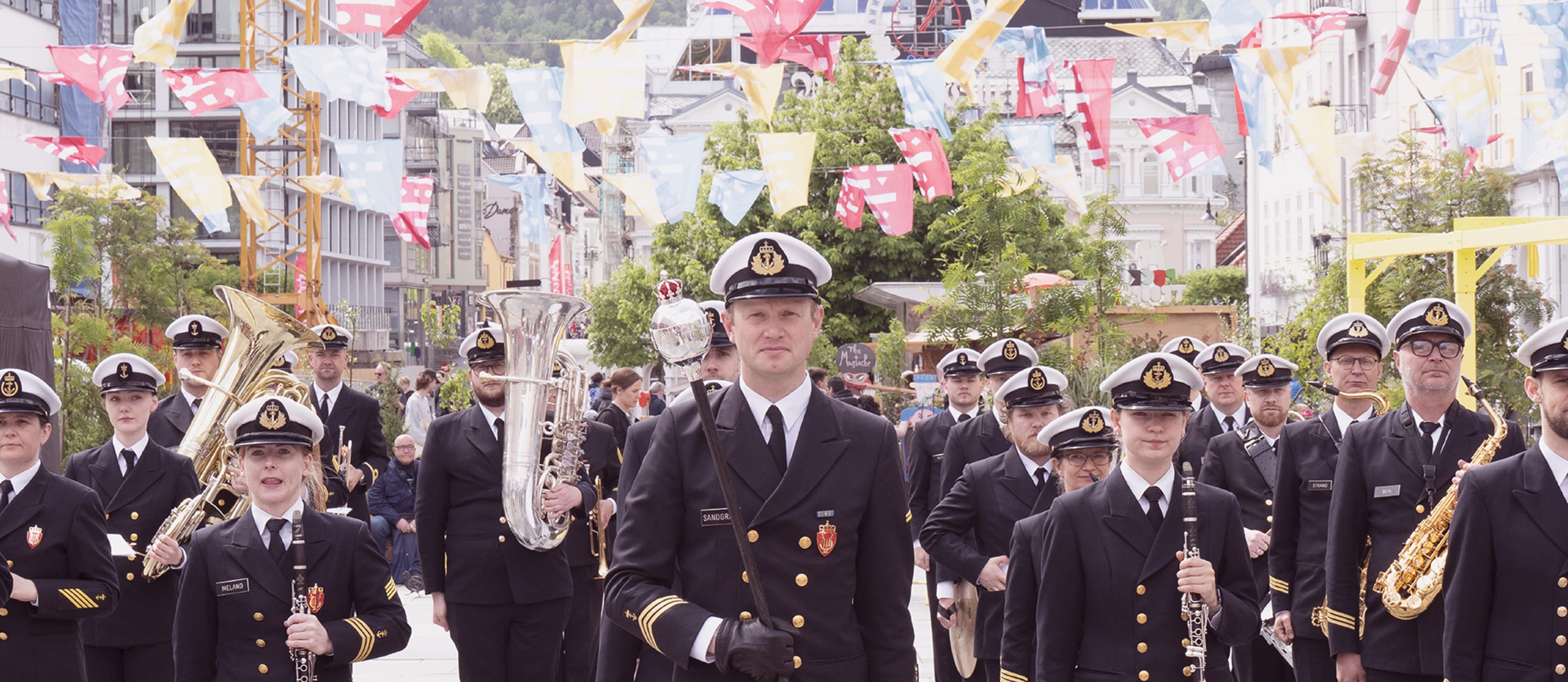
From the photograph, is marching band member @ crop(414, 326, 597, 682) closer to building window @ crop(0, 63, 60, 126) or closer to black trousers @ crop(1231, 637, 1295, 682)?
black trousers @ crop(1231, 637, 1295, 682)

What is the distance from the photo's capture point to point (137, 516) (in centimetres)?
838

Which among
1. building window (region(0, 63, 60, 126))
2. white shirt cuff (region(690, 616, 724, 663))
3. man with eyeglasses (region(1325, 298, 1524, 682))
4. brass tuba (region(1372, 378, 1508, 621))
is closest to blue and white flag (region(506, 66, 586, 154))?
man with eyeglasses (region(1325, 298, 1524, 682))

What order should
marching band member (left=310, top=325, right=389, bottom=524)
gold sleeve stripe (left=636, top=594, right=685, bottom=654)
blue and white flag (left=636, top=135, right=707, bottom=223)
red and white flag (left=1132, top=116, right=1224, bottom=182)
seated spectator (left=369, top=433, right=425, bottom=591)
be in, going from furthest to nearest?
blue and white flag (left=636, top=135, right=707, bottom=223) → red and white flag (left=1132, top=116, right=1224, bottom=182) → seated spectator (left=369, top=433, right=425, bottom=591) → marching band member (left=310, top=325, right=389, bottom=524) → gold sleeve stripe (left=636, top=594, right=685, bottom=654)

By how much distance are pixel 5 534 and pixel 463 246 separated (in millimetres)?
97526

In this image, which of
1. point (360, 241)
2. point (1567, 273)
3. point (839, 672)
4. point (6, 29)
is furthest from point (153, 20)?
point (360, 241)

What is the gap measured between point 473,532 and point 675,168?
1425 centimetres

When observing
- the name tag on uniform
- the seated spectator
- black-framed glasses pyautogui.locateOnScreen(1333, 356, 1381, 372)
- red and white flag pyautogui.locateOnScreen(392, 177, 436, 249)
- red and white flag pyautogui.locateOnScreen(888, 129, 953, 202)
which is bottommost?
the seated spectator

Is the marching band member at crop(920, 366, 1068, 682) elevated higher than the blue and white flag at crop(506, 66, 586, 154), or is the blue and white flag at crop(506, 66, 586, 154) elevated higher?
the blue and white flag at crop(506, 66, 586, 154)

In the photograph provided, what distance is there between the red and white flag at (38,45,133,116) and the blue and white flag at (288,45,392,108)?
6.24ft

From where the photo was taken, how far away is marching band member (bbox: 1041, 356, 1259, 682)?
5.61 meters

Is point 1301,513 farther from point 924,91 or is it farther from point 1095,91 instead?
point 1095,91

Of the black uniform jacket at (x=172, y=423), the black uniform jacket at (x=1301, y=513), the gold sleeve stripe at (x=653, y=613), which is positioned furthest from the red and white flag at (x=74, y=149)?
the gold sleeve stripe at (x=653, y=613)

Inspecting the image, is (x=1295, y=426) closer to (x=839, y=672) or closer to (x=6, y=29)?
(x=839, y=672)

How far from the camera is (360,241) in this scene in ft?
274
